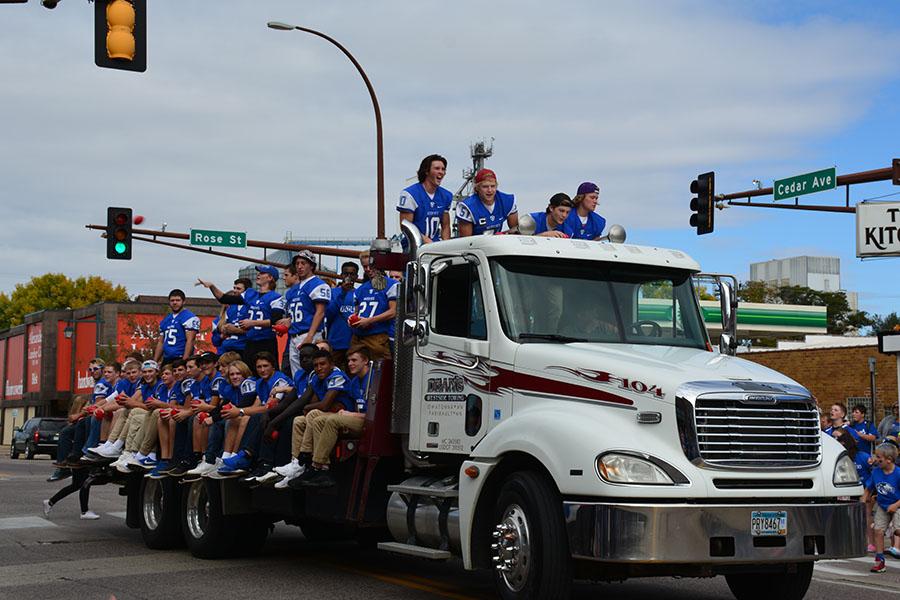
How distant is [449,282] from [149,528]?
6.27 meters

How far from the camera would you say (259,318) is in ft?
46.0

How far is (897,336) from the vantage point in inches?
746

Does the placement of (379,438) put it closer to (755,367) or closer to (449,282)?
(449,282)

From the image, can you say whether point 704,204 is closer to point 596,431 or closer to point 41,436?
point 596,431

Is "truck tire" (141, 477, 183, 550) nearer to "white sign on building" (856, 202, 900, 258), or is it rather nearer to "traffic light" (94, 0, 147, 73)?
"traffic light" (94, 0, 147, 73)

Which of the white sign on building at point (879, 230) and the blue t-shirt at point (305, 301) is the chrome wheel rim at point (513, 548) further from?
the white sign on building at point (879, 230)

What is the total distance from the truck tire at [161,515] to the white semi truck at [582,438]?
10.8 feet

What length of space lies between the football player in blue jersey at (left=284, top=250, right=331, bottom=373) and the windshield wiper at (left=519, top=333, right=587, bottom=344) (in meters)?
4.14

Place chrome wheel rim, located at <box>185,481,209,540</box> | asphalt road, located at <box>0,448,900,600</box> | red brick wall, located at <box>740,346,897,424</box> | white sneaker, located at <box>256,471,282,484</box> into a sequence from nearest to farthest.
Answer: asphalt road, located at <box>0,448,900,600</box> → white sneaker, located at <box>256,471,282,484</box> → chrome wheel rim, located at <box>185,481,209,540</box> → red brick wall, located at <box>740,346,897,424</box>

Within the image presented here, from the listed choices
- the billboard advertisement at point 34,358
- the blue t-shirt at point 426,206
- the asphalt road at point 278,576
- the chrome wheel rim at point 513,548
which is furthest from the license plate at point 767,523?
the billboard advertisement at point 34,358

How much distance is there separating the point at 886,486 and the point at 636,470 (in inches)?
277

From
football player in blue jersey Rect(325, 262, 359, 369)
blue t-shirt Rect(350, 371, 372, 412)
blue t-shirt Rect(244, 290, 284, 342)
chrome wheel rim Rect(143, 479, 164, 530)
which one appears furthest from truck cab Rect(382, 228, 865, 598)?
chrome wheel rim Rect(143, 479, 164, 530)

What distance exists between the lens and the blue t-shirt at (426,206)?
36.5ft

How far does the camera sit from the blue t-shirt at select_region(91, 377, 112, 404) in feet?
53.2
